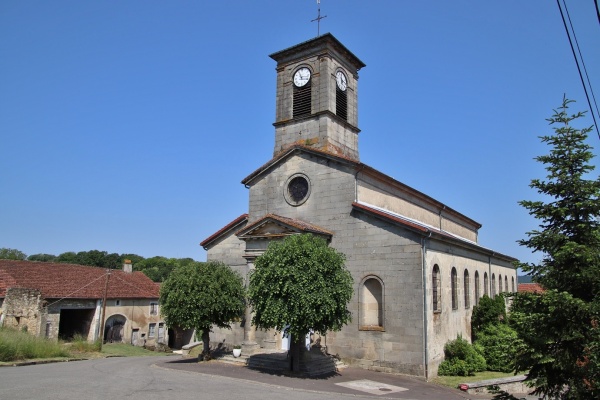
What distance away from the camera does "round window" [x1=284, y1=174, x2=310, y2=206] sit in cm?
2247

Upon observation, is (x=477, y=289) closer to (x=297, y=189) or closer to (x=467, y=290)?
(x=467, y=290)

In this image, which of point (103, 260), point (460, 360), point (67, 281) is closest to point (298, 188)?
point (460, 360)

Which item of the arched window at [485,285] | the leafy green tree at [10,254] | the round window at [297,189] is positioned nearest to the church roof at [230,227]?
the round window at [297,189]

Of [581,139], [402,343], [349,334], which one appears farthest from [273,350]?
[581,139]

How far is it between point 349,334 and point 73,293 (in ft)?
78.9

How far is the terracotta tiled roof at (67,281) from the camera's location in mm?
32688

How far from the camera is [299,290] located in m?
15.8

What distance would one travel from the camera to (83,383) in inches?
567

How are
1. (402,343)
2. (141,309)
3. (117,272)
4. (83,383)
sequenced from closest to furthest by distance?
(83,383), (402,343), (141,309), (117,272)

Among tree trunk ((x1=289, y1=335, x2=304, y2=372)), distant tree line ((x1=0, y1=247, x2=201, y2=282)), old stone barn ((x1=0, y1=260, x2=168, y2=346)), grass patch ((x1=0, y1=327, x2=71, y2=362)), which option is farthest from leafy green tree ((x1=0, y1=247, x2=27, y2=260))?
tree trunk ((x1=289, y1=335, x2=304, y2=372))

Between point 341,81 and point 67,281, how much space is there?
26.2m

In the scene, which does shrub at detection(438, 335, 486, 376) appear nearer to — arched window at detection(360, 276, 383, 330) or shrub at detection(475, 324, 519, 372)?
shrub at detection(475, 324, 519, 372)

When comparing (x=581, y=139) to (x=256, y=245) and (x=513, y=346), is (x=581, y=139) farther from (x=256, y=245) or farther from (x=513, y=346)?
(x=256, y=245)

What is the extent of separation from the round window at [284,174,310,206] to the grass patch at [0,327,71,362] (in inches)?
540
